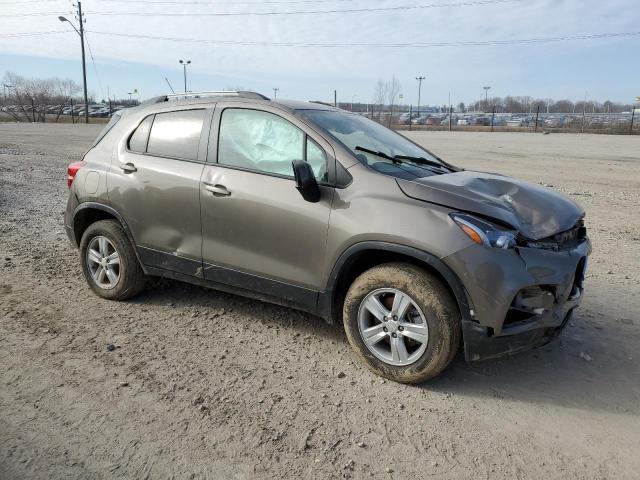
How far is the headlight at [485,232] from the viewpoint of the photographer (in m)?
3.07

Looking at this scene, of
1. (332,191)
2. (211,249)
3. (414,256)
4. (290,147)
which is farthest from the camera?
(211,249)

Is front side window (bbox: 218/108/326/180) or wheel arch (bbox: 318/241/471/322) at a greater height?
front side window (bbox: 218/108/326/180)

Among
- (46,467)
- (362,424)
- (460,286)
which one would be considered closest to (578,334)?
(460,286)

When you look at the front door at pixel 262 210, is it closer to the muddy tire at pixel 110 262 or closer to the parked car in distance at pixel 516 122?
the muddy tire at pixel 110 262

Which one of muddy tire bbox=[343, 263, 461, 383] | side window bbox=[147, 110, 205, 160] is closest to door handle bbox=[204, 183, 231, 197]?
side window bbox=[147, 110, 205, 160]

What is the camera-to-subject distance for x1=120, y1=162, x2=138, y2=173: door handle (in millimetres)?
4428

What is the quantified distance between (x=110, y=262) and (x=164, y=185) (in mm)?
1030

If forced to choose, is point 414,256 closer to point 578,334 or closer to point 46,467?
point 578,334

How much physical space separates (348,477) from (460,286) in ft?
4.08

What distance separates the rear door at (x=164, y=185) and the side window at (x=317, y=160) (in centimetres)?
93

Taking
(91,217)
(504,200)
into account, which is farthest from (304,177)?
(91,217)

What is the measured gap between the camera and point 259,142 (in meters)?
3.96

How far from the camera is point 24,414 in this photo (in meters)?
3.04

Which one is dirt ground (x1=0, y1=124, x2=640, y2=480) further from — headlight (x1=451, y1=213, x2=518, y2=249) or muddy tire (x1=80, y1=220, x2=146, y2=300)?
headlight (x1=451, y1=213, x2=518, y2=249)
